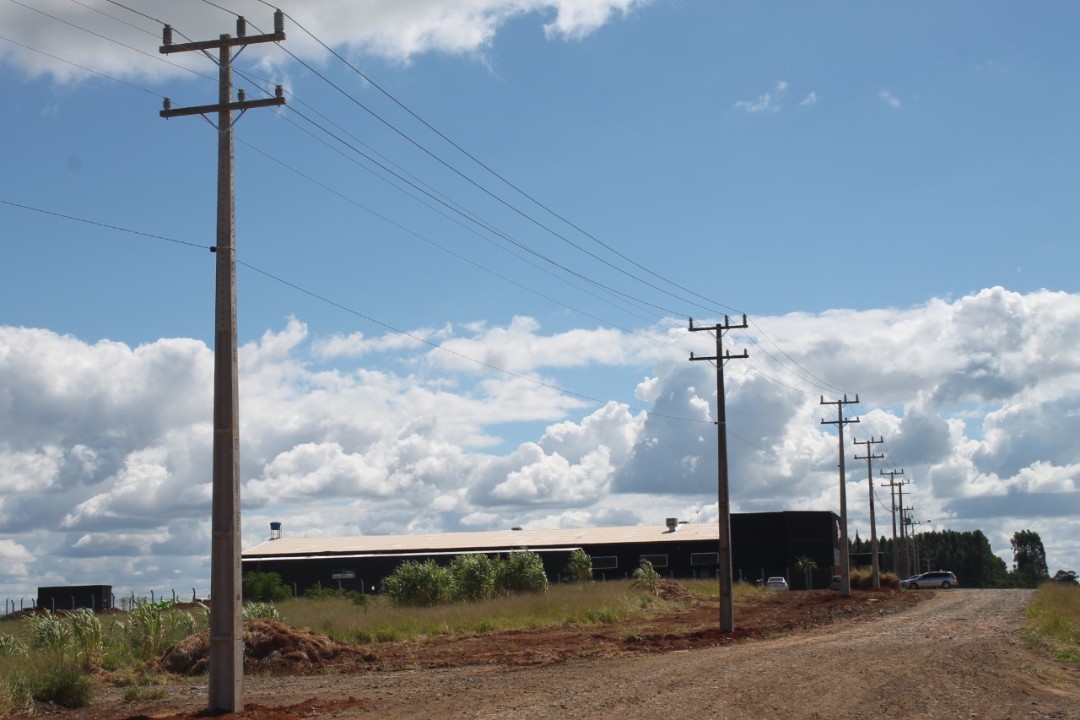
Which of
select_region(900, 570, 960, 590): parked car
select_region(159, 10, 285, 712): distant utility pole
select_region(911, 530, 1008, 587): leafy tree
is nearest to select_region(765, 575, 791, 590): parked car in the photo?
select_region(900, 570, 960, 590): parked car

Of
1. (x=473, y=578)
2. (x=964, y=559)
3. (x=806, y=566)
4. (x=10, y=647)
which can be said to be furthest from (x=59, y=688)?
(x=964, y=559)

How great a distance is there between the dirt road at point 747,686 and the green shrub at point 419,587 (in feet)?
80.5

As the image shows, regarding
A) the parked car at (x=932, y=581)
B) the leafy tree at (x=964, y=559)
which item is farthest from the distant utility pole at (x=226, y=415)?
the leafy tree at (x=964, y=559)

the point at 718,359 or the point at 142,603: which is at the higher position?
the point at 718,359

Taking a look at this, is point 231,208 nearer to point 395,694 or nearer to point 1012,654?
point 395,694

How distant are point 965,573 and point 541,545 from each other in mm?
137237

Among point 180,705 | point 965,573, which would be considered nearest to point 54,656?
point 180,705

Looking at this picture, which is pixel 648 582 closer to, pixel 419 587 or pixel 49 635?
pixel 419 587

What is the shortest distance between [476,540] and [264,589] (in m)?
22.2

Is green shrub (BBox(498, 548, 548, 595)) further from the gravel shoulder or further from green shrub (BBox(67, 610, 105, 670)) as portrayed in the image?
green shrub (BBox(67, 610, 105, 670))

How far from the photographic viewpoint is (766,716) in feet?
48.8

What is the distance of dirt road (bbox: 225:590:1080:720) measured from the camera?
15523 mm

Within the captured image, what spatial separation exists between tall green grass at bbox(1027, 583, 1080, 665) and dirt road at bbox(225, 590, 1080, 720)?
0.73 meters

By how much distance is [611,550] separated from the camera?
81.2m
